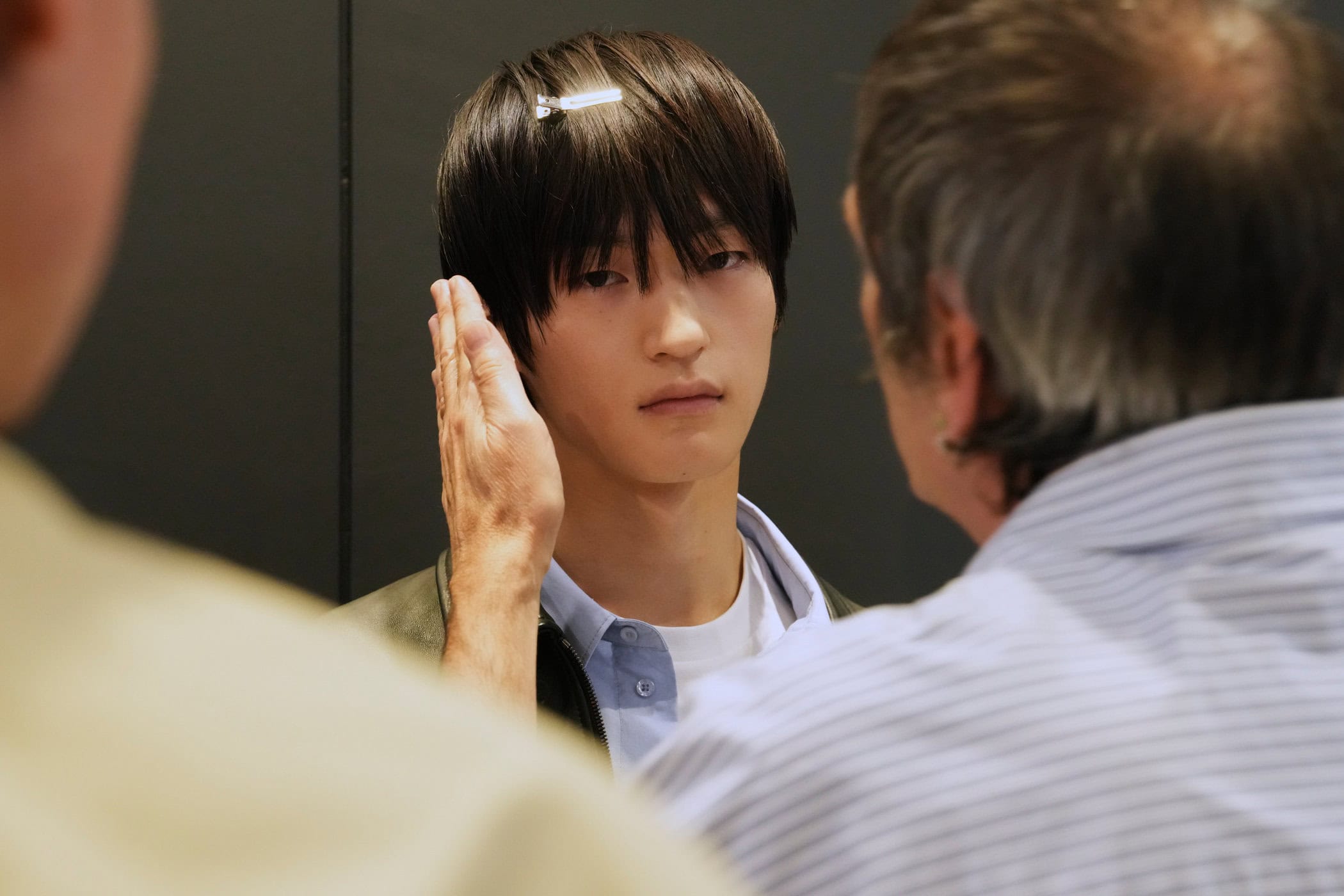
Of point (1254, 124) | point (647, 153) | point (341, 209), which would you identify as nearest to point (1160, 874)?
point (1254, 124)

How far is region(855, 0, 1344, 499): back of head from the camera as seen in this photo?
2.16ft

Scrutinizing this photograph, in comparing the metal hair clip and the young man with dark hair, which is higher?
the metal hair clip

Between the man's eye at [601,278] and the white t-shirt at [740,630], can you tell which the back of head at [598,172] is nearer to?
the man's eye at [601,278]

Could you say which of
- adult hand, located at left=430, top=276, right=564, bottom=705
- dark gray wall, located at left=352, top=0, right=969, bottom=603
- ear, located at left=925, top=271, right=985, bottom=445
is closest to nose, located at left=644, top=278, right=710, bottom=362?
adult hand, located at left=430, top=276, right=564, bottom=705

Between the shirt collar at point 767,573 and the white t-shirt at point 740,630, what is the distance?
15 millimetres

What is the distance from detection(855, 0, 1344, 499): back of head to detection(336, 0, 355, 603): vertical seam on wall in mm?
1194

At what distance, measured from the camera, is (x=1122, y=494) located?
69 centimetres

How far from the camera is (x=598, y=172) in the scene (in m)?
1.44

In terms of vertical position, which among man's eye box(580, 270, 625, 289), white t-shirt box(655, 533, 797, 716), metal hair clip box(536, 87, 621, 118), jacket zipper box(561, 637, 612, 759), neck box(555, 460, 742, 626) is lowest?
white t-shirt box(655, 533, 797, 716)

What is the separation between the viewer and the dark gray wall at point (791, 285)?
5.92ft

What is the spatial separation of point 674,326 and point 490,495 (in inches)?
10.5

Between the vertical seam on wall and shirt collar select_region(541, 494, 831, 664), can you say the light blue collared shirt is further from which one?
the vertical seam on wall

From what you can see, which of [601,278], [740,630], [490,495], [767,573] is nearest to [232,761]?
[490,495]

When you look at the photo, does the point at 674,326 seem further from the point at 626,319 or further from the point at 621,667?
the point at 621,667
